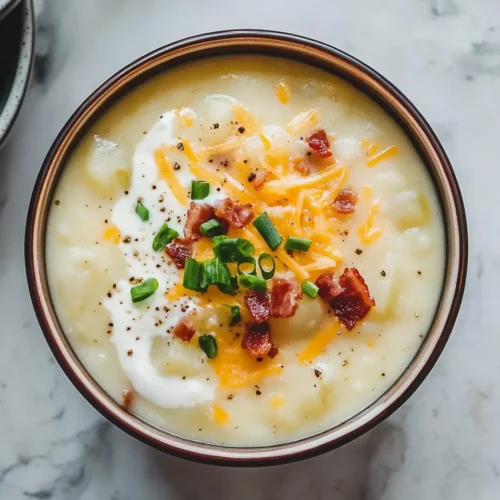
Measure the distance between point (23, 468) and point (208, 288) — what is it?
2.78ft

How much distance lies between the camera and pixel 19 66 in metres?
2.21

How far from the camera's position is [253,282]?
1.97 m

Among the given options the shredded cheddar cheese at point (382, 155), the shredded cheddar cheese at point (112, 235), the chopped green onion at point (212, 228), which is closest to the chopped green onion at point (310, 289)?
the chopped green onion at point (212, 228)

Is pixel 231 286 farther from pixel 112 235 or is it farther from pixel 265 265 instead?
pixel 112 235

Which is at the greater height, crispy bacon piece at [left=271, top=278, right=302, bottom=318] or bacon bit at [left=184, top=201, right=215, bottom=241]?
bacon bit at [left=184, top=201, right=215, bottom=241]

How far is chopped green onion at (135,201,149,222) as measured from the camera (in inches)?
80.4

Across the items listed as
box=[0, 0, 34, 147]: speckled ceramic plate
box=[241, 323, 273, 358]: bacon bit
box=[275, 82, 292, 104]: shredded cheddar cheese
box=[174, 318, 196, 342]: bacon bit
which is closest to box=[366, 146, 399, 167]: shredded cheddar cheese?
box=[275, 82, 292, 104]: shredded cheddar cheese

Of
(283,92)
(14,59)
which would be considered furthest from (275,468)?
(14,59)

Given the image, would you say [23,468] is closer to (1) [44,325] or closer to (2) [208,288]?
(1) [44,325]

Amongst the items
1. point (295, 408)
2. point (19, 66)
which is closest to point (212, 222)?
point (295, 408)

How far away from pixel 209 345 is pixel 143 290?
0.20 metres

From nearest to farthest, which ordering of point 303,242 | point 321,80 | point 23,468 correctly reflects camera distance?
1. point 303,242
2. point 321,80
3. point 23,468

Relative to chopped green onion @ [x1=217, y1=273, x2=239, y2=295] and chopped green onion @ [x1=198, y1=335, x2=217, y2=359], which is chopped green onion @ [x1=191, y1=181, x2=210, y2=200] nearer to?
chopped green onion @ [x1=217, y1=273, x2=239, y2=295]

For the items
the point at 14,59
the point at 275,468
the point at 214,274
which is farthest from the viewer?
the point at 275,468
